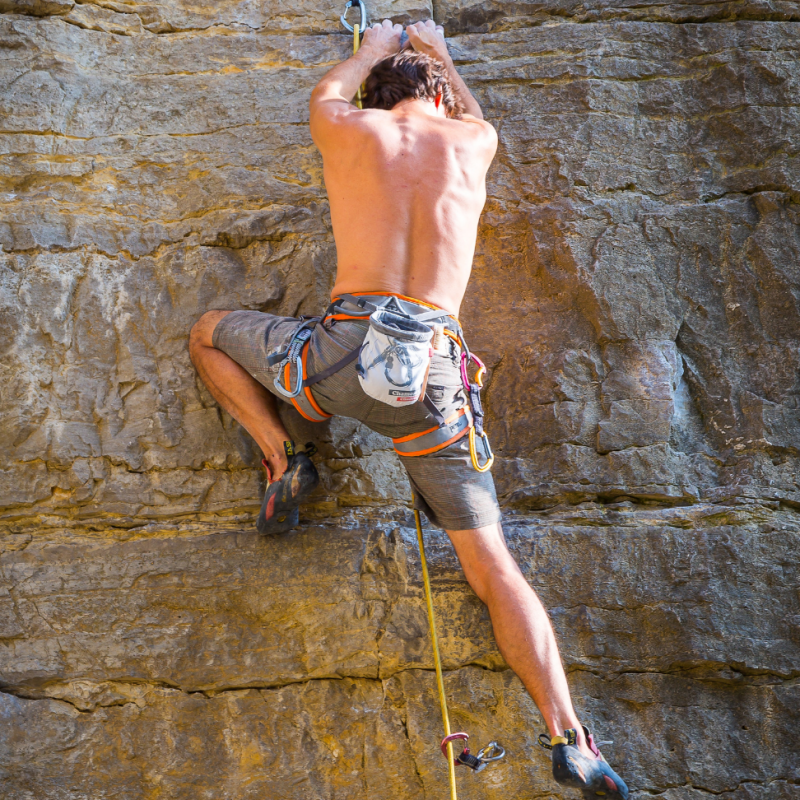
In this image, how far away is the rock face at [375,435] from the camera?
2.70 metres

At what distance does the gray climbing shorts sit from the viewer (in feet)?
8.04

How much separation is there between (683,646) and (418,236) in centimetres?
170

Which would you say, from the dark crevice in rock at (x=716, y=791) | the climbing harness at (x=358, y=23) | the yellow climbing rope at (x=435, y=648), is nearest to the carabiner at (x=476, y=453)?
the yellow climbing rope at (x=435, y=648)

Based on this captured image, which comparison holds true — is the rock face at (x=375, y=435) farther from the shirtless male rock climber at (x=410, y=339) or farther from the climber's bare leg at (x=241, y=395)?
the shirtless male rock climber at (x=410, y=339)

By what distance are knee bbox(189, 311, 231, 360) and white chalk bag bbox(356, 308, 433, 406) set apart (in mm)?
728

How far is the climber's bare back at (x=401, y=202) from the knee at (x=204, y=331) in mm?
541

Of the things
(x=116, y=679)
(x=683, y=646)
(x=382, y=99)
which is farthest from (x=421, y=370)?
(x=116, y=679)

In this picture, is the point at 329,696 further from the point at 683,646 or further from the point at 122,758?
the point at 683,646

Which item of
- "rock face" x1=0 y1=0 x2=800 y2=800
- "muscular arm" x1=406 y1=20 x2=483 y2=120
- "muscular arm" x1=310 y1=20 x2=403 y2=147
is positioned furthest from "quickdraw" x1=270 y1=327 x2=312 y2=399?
"muscular arm" x1=406 y1=20 x2=483 y2=120

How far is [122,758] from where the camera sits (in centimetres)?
269

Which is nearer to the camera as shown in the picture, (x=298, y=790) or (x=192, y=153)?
(x=298, y=790)

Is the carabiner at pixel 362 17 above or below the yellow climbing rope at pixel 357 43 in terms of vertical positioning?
above

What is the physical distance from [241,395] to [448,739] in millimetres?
1336

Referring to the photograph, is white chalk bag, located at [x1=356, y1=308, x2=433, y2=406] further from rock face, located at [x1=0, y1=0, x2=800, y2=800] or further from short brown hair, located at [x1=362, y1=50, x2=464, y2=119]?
short brown hair, located at [x1=362, y1=50, x2=464, y2=119]
